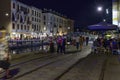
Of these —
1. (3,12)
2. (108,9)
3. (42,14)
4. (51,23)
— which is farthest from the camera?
(51,23)

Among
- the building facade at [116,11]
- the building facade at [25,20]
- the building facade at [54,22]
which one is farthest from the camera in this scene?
the building facade at [54,22]

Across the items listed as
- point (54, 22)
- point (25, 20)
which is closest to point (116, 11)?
point (25, 20)

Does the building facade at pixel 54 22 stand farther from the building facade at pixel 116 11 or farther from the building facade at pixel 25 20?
the building facade at pixel 116 11

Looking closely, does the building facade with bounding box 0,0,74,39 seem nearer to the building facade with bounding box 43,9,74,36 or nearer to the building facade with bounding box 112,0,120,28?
the building facade with bounding box 43,9,74,36

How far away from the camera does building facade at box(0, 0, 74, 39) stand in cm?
8119

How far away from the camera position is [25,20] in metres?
93.8

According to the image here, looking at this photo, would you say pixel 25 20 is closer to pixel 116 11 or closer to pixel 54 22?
pixel 116 11

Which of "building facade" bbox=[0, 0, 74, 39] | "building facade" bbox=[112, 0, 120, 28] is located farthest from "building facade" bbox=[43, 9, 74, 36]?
"building facade" bbox=[112, 0, 120, 28]

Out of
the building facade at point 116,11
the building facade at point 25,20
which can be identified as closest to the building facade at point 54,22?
the building facade at point 25,20

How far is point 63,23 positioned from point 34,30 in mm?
42944

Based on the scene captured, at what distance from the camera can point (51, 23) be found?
12175 centimetres

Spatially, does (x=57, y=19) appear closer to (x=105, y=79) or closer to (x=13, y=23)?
(x=13, y=23)

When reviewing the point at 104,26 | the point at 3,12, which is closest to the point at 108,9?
the point at 3,12

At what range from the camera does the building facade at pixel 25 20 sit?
266 ft
